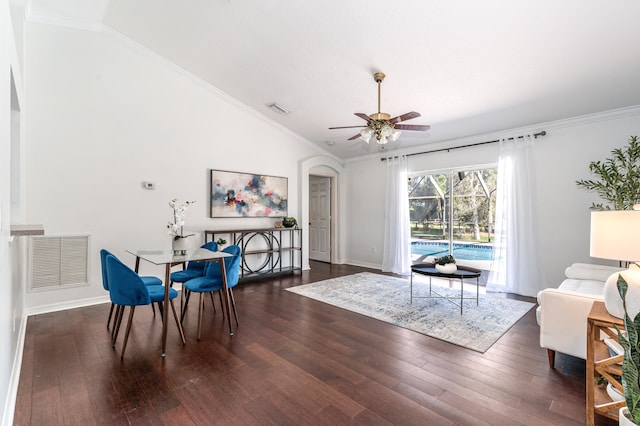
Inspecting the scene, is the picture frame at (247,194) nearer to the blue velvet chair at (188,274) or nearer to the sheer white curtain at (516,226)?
the blue velvet chair at (188,274)

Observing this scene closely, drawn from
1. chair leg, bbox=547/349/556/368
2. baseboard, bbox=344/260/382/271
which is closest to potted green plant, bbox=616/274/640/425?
chair leg, bbox=547/349/556/368

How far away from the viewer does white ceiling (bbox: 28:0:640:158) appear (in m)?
2.77

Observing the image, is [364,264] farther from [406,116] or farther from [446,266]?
[406,116]

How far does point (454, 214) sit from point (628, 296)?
4.14 m

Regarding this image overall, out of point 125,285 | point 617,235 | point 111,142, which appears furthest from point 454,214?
point 111,142

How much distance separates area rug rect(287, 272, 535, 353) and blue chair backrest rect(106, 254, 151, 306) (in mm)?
2288

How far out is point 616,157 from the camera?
3.86 metres

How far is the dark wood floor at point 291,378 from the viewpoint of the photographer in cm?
183

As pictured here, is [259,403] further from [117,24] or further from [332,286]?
[117,24]

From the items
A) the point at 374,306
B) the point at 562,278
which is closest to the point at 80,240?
the point at 374,306

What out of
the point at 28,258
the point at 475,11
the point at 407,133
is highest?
the point at 475,11

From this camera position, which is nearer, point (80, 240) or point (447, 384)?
point (447, 384)

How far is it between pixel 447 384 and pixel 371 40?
331 cm

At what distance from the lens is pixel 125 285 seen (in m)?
2.52
